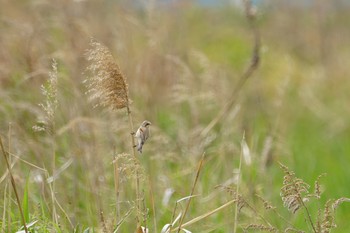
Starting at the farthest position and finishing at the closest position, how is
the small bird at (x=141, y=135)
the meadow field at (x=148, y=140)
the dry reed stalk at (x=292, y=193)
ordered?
the meadow field at (x=148, y=140) → the small bird at (x=141, y=135) → the dry reed stalk at (x=292, y=193)

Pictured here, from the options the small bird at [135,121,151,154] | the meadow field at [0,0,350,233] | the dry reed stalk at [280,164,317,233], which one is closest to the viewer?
the dry reed stalk at [280,164,317,233]

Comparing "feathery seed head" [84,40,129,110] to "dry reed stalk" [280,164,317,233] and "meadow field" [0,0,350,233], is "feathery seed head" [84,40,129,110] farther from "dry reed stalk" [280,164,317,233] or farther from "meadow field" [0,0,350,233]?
"dry reed stalk" [280,164,317,233]

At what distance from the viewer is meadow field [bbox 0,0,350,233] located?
3.03m

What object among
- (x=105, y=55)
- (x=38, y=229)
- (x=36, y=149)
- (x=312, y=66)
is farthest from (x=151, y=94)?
(x=312, y=66)

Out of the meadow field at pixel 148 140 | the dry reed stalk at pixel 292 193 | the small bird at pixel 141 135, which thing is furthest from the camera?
the meadow field at pixel 148 140

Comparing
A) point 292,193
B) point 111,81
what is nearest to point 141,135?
point 111,81

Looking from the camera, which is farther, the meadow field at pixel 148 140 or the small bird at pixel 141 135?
the meadow field at pixel 148 140

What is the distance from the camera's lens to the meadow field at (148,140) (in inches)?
119

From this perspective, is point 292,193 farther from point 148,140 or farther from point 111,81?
point 148,140

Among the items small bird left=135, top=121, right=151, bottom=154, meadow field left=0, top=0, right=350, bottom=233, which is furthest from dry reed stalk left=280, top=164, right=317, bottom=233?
small bird left=135, top=121, right=151, bottom=154

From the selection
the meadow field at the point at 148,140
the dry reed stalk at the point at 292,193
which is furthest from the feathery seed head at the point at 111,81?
the dry reed stalk at the point at 292,193

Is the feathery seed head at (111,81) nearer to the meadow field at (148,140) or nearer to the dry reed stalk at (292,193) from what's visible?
the meadow field at (148,140)

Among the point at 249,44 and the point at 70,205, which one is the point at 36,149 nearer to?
the point at 70,205

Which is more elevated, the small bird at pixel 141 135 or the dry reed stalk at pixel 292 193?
the small bird at pixel 141 135
